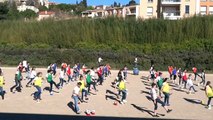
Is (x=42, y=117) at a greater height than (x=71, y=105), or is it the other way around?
(x=42, y=117)

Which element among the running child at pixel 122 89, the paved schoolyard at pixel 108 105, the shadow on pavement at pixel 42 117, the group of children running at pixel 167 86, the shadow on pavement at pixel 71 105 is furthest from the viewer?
the running child at pixel 122 89

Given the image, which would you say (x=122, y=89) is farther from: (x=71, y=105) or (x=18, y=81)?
(x=18, y=81)

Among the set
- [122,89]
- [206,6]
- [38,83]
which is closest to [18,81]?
[38,83]

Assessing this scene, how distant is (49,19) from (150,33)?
13.2 m

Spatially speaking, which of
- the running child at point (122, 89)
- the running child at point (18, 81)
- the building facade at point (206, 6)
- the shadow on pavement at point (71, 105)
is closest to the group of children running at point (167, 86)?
the running child at point (122, 89)

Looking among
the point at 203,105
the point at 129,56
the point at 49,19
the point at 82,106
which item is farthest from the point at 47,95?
the point at 49,19

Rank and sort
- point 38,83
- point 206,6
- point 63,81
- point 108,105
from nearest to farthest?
point 38,83 < point 108,105 < point 63,81 < point 206,6

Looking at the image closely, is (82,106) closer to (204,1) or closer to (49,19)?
(49,19)

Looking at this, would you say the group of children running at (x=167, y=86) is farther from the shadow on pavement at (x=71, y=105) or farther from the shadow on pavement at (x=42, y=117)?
the shadow on pavement at (x=71, y=105)

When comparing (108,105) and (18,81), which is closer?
(108,105)

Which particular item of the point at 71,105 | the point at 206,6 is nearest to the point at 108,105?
the point at 71,105

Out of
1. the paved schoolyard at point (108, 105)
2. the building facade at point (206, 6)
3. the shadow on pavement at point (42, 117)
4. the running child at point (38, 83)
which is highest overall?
the building facade at point (206, 6)

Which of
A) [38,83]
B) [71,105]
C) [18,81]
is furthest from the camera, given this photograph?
[18,81]

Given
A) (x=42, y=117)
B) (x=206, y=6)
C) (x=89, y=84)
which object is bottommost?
(x=42, y=117)
